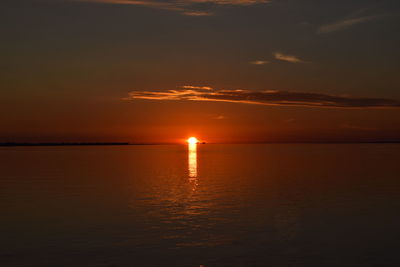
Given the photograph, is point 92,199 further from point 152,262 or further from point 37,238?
point 152,262

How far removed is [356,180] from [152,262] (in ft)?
133

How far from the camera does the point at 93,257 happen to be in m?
18.5

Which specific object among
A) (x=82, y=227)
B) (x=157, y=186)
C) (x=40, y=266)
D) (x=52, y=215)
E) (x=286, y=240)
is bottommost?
(x=40, y=266)

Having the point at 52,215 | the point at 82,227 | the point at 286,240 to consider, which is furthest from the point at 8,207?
the point at 286,240

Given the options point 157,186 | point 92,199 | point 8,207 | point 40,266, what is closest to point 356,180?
point 157,186

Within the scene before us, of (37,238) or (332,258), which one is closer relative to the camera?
(332,258)

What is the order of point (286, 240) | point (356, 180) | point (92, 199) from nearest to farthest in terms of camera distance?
point (286, 240) → point (92, 199) → point (356, 180)

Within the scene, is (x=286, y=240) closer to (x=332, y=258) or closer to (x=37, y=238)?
(x=332, y=258)

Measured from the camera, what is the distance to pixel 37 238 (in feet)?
72.7

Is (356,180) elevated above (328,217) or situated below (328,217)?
above

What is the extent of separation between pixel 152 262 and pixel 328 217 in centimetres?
1479

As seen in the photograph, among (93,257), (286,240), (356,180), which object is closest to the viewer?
(93,257)

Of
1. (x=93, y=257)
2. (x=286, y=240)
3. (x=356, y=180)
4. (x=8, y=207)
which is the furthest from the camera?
(x=356, y=180)

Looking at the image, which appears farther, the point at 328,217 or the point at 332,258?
the point at 328,217
